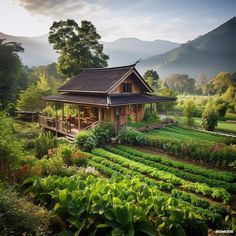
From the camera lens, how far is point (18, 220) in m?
5.19

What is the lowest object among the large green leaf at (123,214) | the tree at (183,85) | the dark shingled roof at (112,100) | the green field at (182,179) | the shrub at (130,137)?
the green field at (182,179)

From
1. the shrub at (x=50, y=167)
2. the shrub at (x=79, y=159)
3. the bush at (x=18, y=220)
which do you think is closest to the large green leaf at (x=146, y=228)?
the bush at (x=18, y=220)

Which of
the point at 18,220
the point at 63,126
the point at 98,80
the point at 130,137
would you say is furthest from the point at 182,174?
the point at 98,80

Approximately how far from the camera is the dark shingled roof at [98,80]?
21.5 meters

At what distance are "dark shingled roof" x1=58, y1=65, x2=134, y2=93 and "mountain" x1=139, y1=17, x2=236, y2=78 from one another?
417 feet

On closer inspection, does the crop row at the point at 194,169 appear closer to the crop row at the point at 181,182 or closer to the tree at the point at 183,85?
the crop row at the point at 181,182

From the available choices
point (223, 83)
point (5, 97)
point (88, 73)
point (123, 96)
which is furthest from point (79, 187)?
point (223, 83)

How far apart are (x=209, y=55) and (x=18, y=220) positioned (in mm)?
167937

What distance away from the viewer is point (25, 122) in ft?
108

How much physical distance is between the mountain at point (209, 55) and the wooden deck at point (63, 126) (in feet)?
434

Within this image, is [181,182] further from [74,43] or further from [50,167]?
[74,43]

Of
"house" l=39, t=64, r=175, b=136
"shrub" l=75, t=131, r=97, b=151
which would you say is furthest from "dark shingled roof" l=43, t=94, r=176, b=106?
"shrub" l=75, t=131, r=97, b=151

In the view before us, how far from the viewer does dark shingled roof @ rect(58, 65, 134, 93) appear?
21.5m

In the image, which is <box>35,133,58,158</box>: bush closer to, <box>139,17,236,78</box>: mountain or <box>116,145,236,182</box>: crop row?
<box>116,145,236,182</box>: crop row
